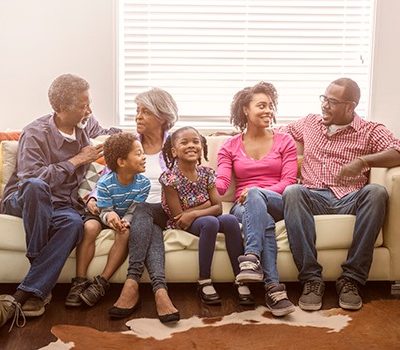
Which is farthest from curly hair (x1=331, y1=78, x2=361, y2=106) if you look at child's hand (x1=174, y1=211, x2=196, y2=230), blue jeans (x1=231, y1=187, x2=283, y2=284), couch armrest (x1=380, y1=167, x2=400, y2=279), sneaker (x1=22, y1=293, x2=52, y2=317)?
sneaker (x1=22, y1=293, x2=52, y2=317)

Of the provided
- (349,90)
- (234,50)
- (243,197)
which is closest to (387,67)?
(349,90)

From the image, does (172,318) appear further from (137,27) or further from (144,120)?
(137,27)

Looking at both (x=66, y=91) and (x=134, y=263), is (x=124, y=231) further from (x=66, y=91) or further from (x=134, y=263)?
(x=66, y=91)

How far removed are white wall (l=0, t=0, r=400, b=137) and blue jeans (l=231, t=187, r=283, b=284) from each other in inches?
53.6

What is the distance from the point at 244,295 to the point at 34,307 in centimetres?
95

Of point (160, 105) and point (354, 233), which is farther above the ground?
point (160, 105)

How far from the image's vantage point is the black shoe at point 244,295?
2883 mm

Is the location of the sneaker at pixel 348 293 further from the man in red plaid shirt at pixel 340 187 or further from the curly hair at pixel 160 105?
the curly hair at pixel 160 105

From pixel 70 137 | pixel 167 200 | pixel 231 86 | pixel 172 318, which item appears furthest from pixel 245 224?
pixel 231 86

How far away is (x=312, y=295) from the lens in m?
2.88

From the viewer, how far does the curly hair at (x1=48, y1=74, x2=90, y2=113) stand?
3193 millimetres

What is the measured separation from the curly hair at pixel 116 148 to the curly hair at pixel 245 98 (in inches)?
29.0

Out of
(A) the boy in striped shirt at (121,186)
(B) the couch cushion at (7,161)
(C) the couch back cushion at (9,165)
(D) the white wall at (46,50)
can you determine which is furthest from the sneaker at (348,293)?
(D) the white wall at (46,50)

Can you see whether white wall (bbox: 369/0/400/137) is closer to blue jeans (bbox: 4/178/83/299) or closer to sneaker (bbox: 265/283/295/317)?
sneaker (bbox: 265/283/295/317)
